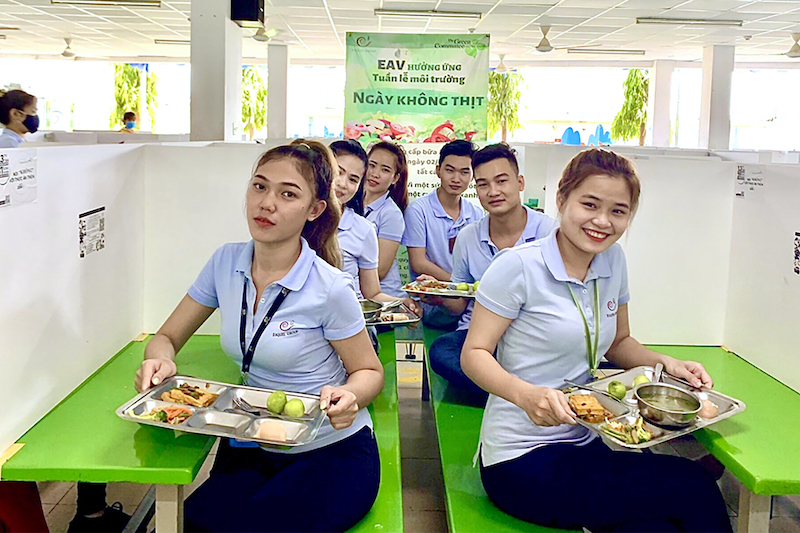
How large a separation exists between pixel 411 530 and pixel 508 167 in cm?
138

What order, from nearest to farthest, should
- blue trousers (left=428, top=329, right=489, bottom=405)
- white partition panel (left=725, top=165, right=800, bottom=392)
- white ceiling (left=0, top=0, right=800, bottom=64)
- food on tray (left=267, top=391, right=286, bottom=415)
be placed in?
food on tray (left=267, top=391, right=286, bottom=415) < white partition panel (left=725, top=165, right=800, bottom=392) < blue trousers (left=428, top=329, right=489, bottom=405) < white ceiling (left=0, top=0, right=800, bottom=64)

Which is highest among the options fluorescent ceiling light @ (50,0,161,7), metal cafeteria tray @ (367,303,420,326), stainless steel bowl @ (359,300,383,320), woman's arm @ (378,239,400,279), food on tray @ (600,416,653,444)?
fluorescent ceiling light @ (50,0,161,7)

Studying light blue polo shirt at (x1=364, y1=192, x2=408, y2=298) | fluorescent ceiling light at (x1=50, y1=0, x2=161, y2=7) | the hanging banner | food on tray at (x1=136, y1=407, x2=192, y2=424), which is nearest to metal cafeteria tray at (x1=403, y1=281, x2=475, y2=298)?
light blue polo shirt at (x1=364, y1=192, x2=408, y2=298)

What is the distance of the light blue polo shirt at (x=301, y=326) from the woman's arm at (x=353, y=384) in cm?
3

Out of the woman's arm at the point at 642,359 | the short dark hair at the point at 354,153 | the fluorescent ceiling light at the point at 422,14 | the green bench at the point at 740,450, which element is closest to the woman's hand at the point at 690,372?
the woman's arm at the point at 642,359

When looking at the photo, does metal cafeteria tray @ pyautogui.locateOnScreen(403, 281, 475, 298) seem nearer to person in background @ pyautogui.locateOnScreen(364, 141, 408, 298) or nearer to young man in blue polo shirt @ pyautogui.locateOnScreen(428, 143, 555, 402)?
young man in blue polo shirt @ pyautogui.locateOnScreen(428, 143, 555, 402)

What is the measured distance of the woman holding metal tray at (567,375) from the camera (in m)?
1.76

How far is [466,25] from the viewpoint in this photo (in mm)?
10727

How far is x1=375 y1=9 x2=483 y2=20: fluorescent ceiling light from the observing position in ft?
31.2

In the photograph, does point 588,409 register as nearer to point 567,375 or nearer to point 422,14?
point 567,375

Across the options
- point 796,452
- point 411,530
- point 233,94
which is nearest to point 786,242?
point 796,452

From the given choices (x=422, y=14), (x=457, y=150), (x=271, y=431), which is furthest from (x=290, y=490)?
(x=422, y=14)

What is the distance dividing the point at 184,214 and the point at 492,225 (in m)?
1.16

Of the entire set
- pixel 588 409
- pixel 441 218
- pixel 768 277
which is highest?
pixel 441 218
